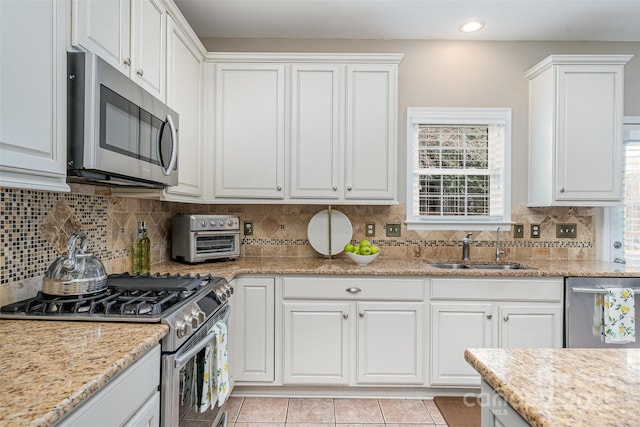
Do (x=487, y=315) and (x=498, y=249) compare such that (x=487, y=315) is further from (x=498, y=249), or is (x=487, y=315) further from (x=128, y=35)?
(x=128, y=35)

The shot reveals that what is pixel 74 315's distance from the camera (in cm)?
128

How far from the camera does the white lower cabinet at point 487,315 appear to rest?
2375 mm

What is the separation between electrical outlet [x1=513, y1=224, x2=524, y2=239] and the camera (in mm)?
2990

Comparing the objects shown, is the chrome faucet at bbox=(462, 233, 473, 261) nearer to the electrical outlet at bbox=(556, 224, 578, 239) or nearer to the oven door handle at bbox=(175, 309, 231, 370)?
the electrical outlet at bbox=(556, 224, 578, 239)

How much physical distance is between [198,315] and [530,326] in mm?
2133

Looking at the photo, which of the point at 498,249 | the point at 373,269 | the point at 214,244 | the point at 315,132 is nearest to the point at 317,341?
the point at 373,269

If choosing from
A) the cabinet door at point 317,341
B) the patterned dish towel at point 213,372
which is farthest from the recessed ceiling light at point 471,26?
the patterned dish towel at point 213,372

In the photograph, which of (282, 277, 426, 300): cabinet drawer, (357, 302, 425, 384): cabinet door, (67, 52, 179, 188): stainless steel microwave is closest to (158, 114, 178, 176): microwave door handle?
(67, 52, 179, 188): stainless steel microwave

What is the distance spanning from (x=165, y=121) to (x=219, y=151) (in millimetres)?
840

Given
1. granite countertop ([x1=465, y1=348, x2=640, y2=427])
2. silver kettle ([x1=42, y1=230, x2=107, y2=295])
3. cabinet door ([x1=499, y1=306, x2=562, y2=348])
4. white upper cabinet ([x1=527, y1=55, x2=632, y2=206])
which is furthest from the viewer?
white upper cabinet ([x1=527, y1=55, x2=632, y2=206])

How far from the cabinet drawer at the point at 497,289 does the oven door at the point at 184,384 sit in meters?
1.50

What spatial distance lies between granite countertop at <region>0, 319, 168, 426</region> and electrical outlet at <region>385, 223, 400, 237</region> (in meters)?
2.08

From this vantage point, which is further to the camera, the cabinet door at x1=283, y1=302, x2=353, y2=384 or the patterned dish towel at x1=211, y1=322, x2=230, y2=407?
the cabinet door at x1=283, y1=302, x2=353, y2=384

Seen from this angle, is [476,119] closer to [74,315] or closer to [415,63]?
[415,63]
